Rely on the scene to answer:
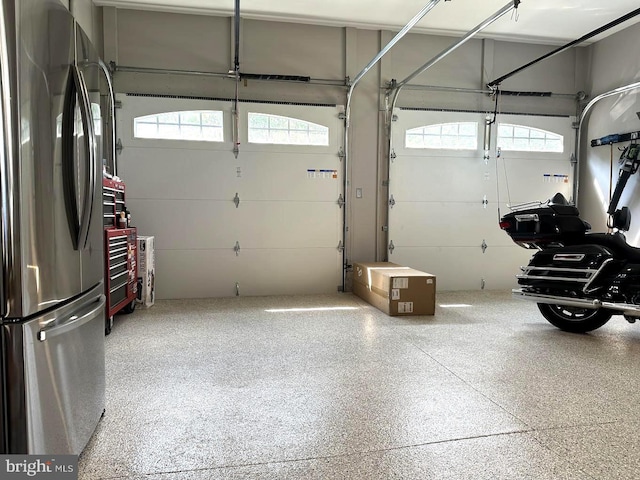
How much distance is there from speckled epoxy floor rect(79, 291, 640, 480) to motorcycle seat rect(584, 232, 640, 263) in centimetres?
74

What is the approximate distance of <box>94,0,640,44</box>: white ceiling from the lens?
521 centimetres

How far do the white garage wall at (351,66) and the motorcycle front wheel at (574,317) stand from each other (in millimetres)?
2453

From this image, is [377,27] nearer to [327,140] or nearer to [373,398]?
[327,140]

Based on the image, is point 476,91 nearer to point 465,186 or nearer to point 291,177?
point 465,186

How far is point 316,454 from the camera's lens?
1986 millimetres

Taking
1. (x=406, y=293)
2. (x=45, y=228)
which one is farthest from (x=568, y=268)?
(x=45, y=228)

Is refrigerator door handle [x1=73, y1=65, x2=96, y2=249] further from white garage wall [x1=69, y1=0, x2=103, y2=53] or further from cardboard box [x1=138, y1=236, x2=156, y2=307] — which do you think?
white garage wall [x1=69, y1=0, x2=103, y2=53]

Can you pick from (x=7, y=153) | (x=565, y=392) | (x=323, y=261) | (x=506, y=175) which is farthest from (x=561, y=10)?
(x=7, y=153)

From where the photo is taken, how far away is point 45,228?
5.14 feet

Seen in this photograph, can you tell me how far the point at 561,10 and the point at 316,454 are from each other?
5779mm

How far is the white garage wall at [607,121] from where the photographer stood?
5.71 m

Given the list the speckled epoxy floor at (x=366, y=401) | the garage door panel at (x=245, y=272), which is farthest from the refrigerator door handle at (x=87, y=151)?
the garage door panel at (x=245, y=272)

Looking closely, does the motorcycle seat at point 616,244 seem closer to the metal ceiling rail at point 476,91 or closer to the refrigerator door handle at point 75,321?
the metal ceiling rail at point 476,91

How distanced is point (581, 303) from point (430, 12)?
3830mm
